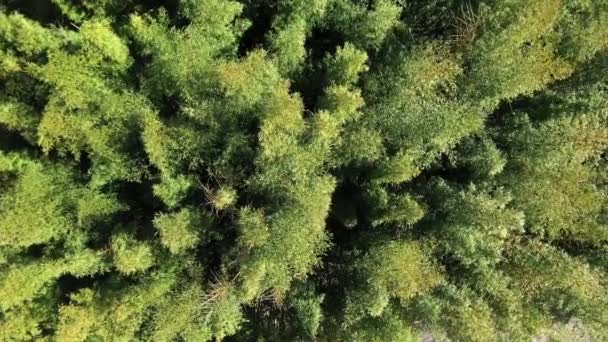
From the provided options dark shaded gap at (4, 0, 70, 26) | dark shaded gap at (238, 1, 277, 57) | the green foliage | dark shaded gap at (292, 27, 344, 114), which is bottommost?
the green foliage

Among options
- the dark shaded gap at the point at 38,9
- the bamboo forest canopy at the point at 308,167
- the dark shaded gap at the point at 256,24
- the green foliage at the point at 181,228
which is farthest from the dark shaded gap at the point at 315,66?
the dark shaded gap at the point at 38,9

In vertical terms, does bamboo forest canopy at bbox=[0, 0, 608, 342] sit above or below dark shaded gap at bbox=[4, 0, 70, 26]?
below

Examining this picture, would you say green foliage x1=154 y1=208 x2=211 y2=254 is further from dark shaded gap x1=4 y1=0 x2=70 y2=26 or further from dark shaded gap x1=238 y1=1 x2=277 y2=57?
dark shaded gap x1=4 y1=0 x2=70 y2=26

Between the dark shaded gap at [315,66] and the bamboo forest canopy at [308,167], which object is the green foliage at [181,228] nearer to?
the bamboo forest canopy at [308,167]

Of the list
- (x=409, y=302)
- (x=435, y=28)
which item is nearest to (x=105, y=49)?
(x=435, y=28)

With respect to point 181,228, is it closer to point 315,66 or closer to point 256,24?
point 315,66

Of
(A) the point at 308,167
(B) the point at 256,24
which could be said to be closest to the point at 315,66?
(B) the point at 256,24

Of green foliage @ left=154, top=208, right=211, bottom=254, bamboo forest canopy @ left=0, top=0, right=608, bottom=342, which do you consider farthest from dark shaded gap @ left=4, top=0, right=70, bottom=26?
green foliage @ left=154, top=208, right=211, bottom=254

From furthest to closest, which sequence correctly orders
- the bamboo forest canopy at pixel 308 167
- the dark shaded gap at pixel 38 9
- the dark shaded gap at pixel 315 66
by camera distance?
1. the dark shaded gap at pixel 38 9
2. the dark shaded gap at pixel 315 66
3. the bamboo forest canopy at pixel 308 167

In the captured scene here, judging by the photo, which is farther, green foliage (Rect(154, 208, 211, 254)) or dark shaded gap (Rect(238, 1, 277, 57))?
dark shaded gap (Rect(238, 1, 277, 57))
